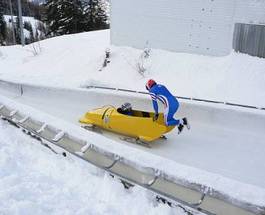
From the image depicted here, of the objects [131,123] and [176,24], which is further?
[176,24]

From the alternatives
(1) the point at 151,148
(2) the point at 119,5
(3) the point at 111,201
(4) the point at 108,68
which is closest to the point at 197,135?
(1) the point at 151,148

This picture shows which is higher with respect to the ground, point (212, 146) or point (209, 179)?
point (209, 179)

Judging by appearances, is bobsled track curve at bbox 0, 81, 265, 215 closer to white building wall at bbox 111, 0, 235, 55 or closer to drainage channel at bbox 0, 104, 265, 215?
drainage channel at bbox 0, 104, 265, 215

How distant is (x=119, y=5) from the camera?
40.9 feet

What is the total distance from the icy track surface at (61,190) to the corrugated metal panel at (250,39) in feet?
19.8

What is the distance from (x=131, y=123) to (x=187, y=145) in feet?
2.77

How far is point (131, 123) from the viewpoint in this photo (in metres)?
5.71

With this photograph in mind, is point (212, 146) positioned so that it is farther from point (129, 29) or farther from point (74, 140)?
point (129, 29)

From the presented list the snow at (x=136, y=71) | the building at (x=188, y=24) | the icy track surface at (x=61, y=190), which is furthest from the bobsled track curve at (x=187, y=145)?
the building at (x=188, y=24)

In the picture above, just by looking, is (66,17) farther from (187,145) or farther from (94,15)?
(187,145)

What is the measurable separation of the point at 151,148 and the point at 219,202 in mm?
1962

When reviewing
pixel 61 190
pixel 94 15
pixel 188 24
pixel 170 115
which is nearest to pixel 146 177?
pixel 61 190

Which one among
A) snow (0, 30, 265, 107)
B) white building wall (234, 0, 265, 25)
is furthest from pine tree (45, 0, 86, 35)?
white building wall (234, 0, 265, 25)

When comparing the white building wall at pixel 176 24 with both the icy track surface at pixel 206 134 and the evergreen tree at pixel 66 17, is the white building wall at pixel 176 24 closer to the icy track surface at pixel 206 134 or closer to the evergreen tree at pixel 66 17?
the icy track surface at pixel 206 134
